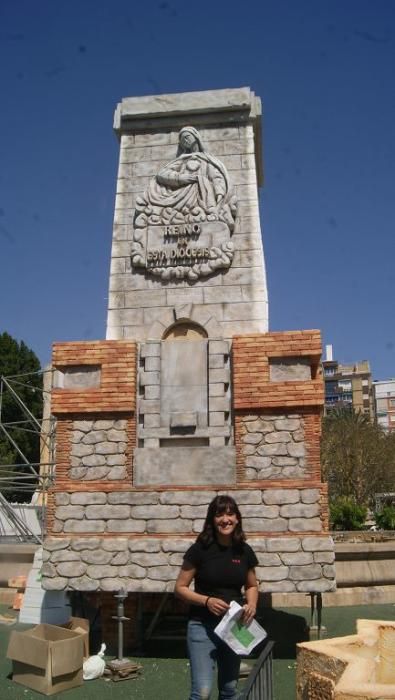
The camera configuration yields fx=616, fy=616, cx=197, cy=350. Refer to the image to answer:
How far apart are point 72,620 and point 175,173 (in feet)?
19.7

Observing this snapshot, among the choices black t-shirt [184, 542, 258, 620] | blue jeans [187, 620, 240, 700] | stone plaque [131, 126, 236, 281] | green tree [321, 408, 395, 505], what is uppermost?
stone plaque [131, 126, 236, 281]

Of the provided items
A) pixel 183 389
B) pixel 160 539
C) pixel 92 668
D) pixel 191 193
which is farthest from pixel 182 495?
pixel 191 193

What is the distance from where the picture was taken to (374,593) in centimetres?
1074

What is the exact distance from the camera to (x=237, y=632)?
392 centimetres

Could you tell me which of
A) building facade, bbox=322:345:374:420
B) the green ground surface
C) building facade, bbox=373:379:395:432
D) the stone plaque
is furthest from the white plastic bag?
building facade, bbox=373:379:395:432

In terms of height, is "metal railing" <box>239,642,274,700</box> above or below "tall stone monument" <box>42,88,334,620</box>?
below

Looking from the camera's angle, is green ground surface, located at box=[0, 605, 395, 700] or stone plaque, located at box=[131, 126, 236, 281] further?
stone plaque, located at box=[131, 126, 236, 281]

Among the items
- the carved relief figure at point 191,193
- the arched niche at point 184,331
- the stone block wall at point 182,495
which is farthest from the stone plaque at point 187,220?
the stone block wall at point 182,495

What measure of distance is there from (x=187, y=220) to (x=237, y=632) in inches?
233

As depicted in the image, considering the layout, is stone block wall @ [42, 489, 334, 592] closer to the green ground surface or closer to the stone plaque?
the green ground surface

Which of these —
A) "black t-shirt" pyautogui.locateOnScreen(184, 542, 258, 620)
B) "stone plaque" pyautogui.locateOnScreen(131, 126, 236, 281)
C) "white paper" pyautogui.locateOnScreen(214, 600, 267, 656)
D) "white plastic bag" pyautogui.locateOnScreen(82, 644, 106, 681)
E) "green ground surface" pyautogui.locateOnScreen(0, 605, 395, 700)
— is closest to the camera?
"white paper" pyautogui.locateOnScreen(214, 600, 267, 656)

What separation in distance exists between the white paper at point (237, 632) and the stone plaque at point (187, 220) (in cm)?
525

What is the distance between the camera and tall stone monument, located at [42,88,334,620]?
7.18m

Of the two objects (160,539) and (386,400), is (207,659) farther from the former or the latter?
(386,400)
